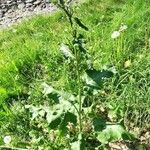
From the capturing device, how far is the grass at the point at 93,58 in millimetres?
3768

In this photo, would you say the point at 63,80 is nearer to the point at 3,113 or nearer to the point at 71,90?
the point at 71,90

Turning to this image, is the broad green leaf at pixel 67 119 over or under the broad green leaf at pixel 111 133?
over

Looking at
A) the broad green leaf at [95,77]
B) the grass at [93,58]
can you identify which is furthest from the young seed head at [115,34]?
the broad green leaf at [95,77]

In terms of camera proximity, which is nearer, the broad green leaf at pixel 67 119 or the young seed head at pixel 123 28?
the broad green leaf at pixel 67 119

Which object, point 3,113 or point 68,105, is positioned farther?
point 3,113

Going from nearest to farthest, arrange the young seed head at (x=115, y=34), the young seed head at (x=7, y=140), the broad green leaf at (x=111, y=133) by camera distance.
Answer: the broad green leaf at (x=111, y=133) < the young seed head at (x=7, y=140) < the young seed head at (x=115, y=34)

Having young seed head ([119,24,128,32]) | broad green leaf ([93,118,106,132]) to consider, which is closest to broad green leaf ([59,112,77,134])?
broad green leaf ([93,118,106,132])

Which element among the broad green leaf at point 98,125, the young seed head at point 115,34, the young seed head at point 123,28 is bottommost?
the broad green leaf at point 98,125

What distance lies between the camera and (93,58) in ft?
13.7

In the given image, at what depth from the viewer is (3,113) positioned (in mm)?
4008

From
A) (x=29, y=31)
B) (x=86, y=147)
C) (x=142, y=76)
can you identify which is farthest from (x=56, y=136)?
(x=29, y=31)

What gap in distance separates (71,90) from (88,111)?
1.74 ft

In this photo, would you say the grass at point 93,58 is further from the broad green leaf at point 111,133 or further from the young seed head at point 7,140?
the broad green leaf at point 111,133

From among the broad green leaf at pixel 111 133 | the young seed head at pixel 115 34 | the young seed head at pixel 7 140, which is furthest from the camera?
the young seed head at pixel 115 34
